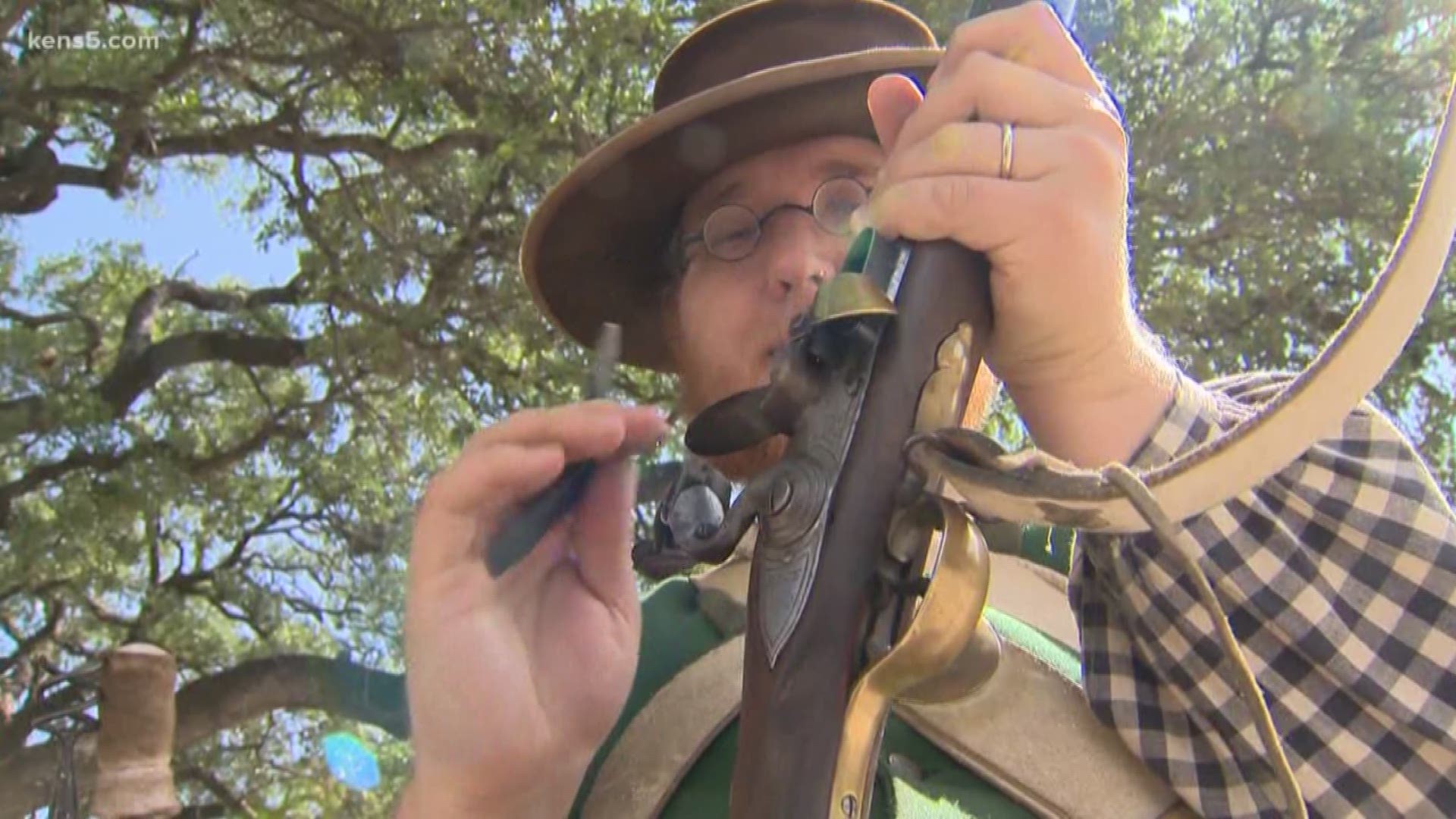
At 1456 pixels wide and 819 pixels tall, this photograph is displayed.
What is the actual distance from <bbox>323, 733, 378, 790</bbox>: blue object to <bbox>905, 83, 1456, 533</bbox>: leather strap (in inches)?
348

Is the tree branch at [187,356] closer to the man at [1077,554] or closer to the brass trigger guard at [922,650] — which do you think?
the man at [1077,554]

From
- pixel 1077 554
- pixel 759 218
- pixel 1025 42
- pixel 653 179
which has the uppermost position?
pixel 653 179

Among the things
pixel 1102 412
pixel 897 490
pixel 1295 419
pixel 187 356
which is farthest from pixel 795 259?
pixel 187 356

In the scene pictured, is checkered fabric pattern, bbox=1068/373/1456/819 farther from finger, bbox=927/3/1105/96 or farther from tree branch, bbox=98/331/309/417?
tree branch, bbox=98/331/309/417

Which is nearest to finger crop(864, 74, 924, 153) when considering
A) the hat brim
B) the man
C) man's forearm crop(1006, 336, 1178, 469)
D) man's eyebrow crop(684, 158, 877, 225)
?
the man

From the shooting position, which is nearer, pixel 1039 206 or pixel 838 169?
pixel 1039 206

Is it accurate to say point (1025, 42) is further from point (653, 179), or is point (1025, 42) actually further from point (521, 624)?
point (653, 179)

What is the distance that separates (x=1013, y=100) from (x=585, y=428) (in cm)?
55

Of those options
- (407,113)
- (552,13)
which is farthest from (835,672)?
(407,113)

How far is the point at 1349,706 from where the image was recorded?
1262 mm

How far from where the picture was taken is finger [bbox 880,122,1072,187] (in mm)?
1029

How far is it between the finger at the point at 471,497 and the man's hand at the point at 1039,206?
1.61 ft

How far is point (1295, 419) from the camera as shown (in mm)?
875

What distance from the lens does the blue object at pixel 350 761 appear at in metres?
9.12
